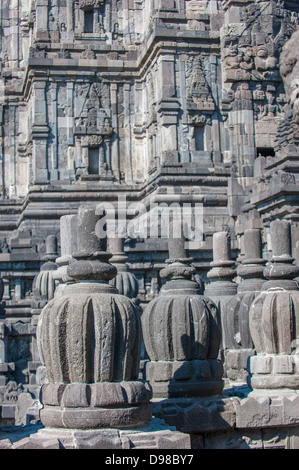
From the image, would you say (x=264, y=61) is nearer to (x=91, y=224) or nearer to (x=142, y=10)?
(x=142, y=10)

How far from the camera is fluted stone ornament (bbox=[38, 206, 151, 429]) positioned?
6.00 metres

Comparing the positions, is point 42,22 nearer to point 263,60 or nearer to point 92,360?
point 263,60

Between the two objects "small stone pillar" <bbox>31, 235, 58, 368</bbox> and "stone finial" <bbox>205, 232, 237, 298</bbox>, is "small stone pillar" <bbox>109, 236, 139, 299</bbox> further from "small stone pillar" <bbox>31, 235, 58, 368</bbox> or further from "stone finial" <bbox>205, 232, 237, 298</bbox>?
"stone finial" <bbox>205, 232, 237, 298</bbox>

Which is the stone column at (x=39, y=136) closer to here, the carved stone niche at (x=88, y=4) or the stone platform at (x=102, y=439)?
the carved stone niche at (x=88, y=4)

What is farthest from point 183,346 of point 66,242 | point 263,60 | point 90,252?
point 263,60

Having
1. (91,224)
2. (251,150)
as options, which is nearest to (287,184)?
(251,150)

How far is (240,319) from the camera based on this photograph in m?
9.00

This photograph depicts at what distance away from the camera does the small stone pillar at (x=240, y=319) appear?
9.12m

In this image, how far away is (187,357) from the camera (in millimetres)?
7703

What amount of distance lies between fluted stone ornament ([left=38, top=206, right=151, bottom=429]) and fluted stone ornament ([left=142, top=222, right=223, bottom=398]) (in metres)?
1.37

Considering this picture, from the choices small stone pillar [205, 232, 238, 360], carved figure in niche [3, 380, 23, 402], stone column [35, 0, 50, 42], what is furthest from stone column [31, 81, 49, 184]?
small stone pillar [205, 232, 238, 360]

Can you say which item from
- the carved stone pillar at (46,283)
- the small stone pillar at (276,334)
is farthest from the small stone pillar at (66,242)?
the carved stone pillar at (46,283)

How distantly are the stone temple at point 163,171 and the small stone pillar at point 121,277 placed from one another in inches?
0.9

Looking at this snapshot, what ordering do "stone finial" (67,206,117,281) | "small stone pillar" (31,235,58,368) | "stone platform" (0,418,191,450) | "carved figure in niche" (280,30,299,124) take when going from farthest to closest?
"carved figure in niche" (280,30,299,124)
"small stone pillar" (31,235,58,368)
"stone finial" (67,206,117,281)
"stone platform" (0,418,191,450)
